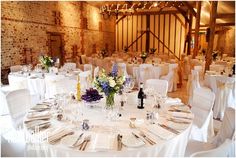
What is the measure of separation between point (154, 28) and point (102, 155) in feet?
50.4

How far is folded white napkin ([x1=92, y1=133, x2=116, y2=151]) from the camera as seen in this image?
1.75 meters

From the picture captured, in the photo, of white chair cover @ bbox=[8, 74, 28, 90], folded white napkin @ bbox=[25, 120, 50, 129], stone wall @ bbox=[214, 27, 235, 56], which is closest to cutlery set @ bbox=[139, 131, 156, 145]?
folded white napkin @ bbox=[25, 120, 50, 129]

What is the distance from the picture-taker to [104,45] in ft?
50.5

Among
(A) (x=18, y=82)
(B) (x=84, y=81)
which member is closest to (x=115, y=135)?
(B) (x=84, y=81)

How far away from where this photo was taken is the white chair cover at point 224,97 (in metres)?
4.80

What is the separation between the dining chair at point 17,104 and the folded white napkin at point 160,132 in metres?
1.92

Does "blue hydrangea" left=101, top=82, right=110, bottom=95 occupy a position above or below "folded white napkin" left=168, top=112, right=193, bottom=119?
above

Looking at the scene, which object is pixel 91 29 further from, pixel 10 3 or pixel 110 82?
pixel 110 82

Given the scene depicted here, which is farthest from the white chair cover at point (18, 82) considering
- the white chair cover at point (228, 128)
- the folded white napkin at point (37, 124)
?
the white chair cover at point (228, 128)

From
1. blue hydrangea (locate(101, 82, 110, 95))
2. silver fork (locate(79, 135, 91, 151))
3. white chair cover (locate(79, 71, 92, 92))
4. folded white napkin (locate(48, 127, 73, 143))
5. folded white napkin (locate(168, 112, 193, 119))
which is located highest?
blue hydrangea (locate(101, 82, 110, 95))

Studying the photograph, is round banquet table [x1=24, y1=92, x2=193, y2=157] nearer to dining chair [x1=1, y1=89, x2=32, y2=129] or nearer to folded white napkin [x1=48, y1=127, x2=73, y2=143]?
folded white napkin [x1=48, y1=127, x2=73, y2=143]

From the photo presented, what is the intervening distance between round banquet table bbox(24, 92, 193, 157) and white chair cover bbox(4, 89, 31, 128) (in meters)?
1.01

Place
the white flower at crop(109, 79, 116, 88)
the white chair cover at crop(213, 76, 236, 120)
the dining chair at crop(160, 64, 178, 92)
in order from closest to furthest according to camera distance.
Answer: the white flower at crop(109, 79, 116, 88), the white chair cover at crop(213, 76, 236, 120), the dining chair at crop(160, 64, 178, 92)

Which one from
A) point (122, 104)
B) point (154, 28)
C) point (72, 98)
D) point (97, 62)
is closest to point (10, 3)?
point (97, 62)
